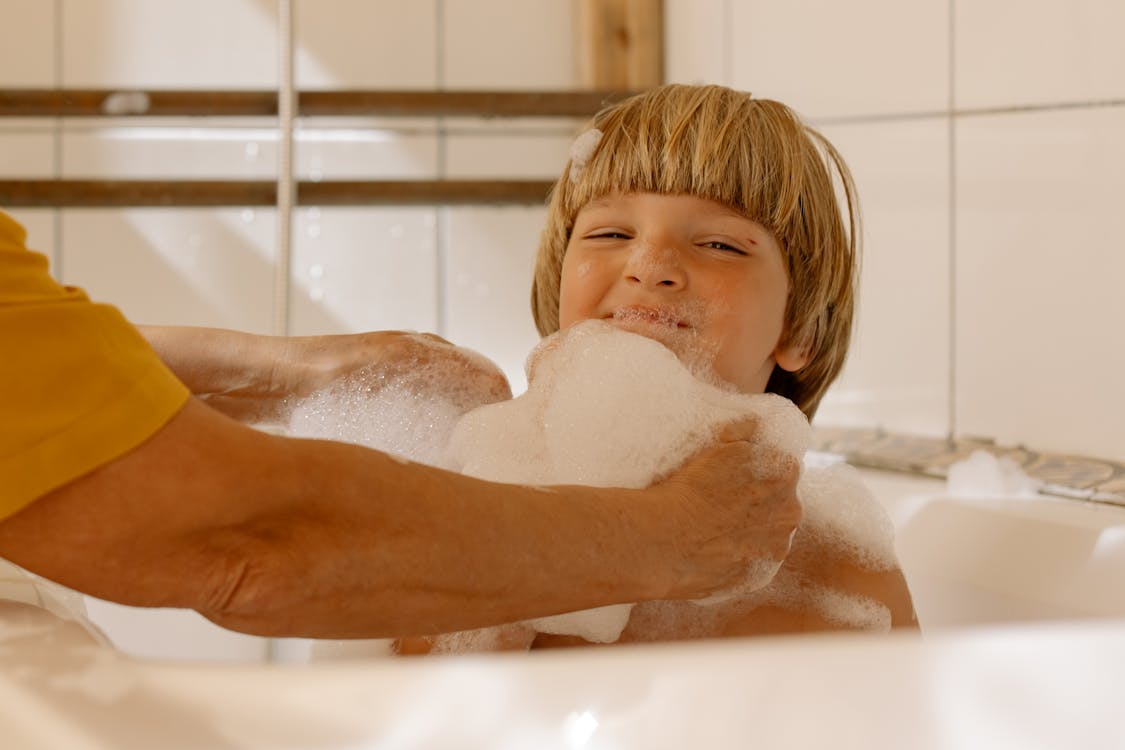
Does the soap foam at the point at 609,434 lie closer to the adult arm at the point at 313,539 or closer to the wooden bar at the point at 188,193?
the adult arm at the point at 313,539

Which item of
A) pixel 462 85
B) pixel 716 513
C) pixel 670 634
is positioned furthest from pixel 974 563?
pixel 462 85

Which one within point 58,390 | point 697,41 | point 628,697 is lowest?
point 628,697

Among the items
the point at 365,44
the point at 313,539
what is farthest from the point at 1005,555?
the point at 365,44

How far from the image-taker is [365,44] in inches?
87.8

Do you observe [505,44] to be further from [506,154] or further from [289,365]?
[289,365]

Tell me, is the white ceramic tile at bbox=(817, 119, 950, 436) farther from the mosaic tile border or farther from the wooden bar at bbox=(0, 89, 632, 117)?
the wooden bar at bbox=(0, 89, 632, 117)

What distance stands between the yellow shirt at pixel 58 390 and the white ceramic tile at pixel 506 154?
1.78m

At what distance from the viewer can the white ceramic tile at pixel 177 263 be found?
2.16 meters

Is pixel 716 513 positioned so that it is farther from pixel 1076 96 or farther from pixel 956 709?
pixel 1076 96

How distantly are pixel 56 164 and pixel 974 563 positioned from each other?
5.99 ft

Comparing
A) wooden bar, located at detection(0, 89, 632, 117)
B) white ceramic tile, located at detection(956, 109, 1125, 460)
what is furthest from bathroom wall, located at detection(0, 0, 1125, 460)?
wooden bar, located at detection(0, 89, 632, 117)

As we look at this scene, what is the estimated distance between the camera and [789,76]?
182cm

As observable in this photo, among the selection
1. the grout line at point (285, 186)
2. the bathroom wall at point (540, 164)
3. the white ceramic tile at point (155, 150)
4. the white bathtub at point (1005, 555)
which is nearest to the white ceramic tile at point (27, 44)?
the bathroom wall at point (540, 164)

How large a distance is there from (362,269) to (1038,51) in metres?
1.31
